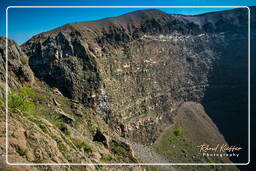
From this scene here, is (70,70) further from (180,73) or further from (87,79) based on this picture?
(180,73)

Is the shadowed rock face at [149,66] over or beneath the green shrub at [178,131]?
over

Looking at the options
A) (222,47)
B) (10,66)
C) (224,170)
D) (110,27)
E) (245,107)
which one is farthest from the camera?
(222,47)

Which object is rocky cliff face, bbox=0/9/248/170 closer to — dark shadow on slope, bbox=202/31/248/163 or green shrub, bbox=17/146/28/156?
green shrub, bbox=17/146/28/156

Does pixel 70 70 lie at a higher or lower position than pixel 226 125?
higher

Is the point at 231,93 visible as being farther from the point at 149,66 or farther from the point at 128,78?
the point at 128,78

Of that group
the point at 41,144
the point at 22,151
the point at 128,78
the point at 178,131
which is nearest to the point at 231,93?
the point at 178,131

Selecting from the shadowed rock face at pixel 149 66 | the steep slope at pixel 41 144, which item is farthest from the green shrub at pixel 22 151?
the shadowed rock face at pixel 149 66

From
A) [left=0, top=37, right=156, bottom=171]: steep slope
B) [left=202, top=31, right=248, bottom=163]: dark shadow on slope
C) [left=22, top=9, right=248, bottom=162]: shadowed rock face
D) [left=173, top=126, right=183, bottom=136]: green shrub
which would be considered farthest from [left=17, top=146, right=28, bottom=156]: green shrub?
[left=202, top=31, right=248, bottom=163]: dark shadow on slope

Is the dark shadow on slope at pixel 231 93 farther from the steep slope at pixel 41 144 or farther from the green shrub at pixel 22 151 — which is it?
the green shrub at pixel 22 151

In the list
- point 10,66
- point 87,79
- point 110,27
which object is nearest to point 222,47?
point 110,27
